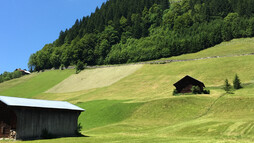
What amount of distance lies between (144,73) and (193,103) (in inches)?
2392

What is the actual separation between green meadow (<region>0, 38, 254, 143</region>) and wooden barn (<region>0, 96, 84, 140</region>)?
2803 millimetres

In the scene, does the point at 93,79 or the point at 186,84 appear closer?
the point at 186,84

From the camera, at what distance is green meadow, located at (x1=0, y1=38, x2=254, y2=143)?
3120 cm

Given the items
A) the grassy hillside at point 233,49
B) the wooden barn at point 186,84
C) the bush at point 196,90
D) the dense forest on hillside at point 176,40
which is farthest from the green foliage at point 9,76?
the bush at point 196,90

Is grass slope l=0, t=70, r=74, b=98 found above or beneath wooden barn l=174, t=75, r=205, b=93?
beneath

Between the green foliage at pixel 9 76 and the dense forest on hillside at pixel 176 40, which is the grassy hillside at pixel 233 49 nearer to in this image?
the dense forest on hillside at pixel 176 40

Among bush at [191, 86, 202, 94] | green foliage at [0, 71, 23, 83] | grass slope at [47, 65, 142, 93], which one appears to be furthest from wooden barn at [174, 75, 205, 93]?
green foliage at [0, 71, 23, 83]

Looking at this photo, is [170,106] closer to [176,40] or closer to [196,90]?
[196,90]

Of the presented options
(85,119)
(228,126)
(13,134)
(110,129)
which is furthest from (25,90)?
(228,126)

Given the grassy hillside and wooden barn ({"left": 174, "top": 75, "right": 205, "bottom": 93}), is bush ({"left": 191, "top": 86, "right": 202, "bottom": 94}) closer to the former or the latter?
wooden barn ({"left": 174, "top": 75, "right": 205, "bottom": 93})

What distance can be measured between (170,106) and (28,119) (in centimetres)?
3386

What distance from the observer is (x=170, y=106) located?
55.0m

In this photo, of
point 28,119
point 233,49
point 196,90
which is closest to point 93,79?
point 196,90

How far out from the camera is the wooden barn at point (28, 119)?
28266mm
